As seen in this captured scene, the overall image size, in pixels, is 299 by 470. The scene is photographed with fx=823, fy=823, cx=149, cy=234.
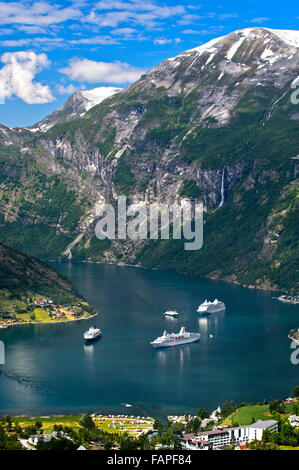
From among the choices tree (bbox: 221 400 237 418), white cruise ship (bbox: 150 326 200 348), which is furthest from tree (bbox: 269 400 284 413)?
white cruise ship (bbox: 150 326 200 348)

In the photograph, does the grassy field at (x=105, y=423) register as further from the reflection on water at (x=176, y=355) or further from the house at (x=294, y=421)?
the reflection on water at (x=176, y=355)

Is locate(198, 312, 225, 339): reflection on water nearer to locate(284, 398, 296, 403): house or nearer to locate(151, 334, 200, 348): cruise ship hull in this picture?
locate(151, 334, 200, 348): cruise ship hull

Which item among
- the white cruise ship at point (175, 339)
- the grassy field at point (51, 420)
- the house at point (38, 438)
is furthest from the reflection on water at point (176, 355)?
the house at point (38, 438)

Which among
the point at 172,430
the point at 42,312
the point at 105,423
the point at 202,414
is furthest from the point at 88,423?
the point at 42,312

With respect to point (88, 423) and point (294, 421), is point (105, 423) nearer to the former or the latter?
point (88, 423)
